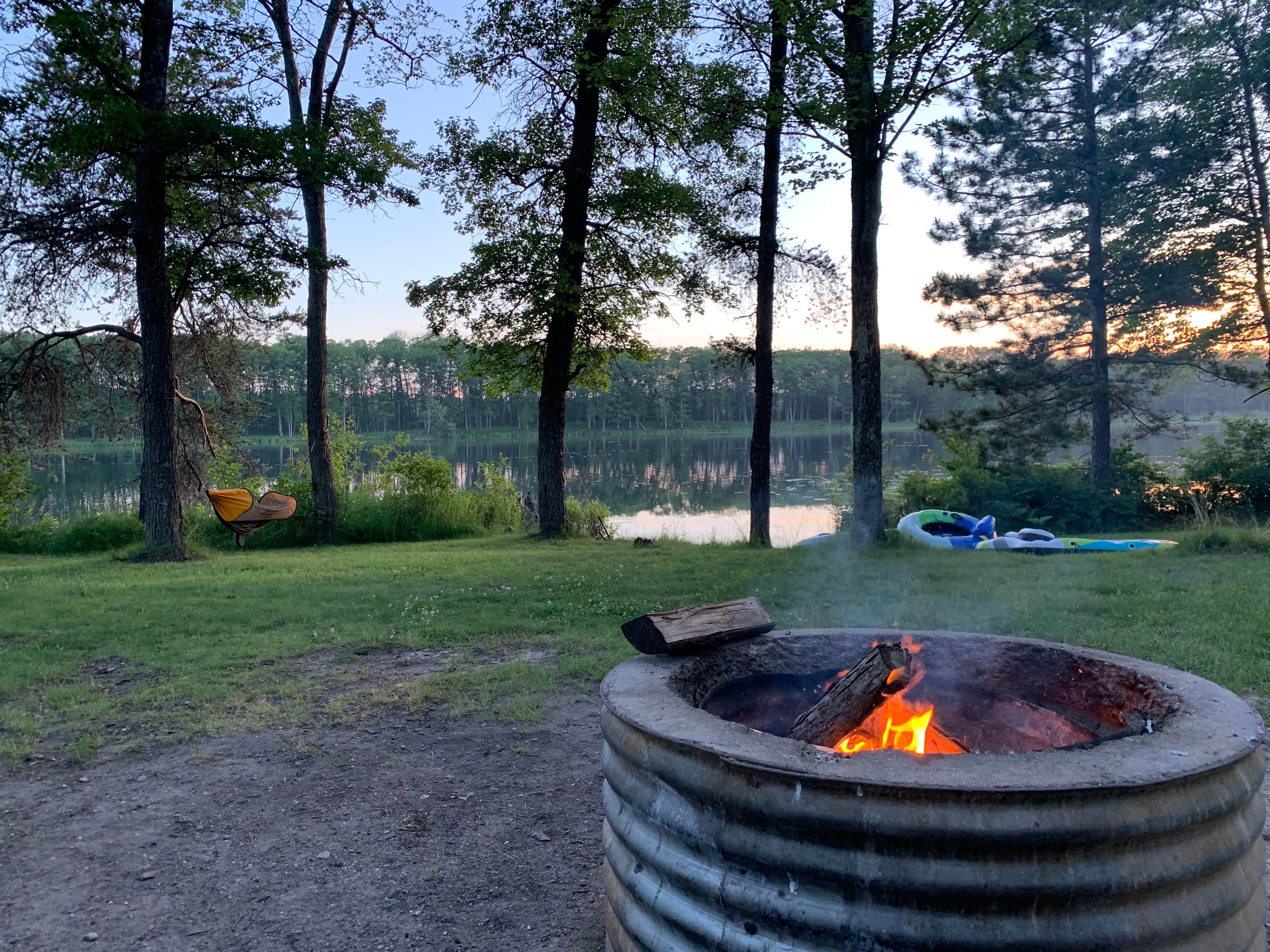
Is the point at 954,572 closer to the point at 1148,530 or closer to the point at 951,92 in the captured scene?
the point at 951,92

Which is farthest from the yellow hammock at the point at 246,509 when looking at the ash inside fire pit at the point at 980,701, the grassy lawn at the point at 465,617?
the ash inside fire pit at the point at 980,701

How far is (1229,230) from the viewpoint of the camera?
16.5 meters

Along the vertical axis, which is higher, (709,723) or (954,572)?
(709,723)

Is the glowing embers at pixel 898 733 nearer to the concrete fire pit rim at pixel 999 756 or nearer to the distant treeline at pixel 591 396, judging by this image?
the concrete fire pit rim at pixel 999 756

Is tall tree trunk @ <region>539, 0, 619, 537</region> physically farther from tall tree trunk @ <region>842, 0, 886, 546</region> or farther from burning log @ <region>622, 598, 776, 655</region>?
burning log @ <region>622, 598, 776, 655</region>

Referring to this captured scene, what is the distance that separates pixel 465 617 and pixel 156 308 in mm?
6983

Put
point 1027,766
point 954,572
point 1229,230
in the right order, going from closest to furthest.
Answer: point 1027,766 → point 954,572 → point 1229,230

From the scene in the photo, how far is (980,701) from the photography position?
2873 mm

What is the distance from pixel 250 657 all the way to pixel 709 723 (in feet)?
16.2

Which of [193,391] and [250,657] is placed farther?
[193,391]

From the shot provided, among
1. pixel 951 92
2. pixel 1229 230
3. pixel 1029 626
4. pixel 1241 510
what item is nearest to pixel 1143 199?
pixel 1229 230

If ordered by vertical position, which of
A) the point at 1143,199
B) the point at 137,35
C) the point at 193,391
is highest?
the point at 137,35

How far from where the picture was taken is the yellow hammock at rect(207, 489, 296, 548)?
1060 cm

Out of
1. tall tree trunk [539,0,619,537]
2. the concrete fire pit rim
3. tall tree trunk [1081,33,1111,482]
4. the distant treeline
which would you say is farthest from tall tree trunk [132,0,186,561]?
the distant treeline
